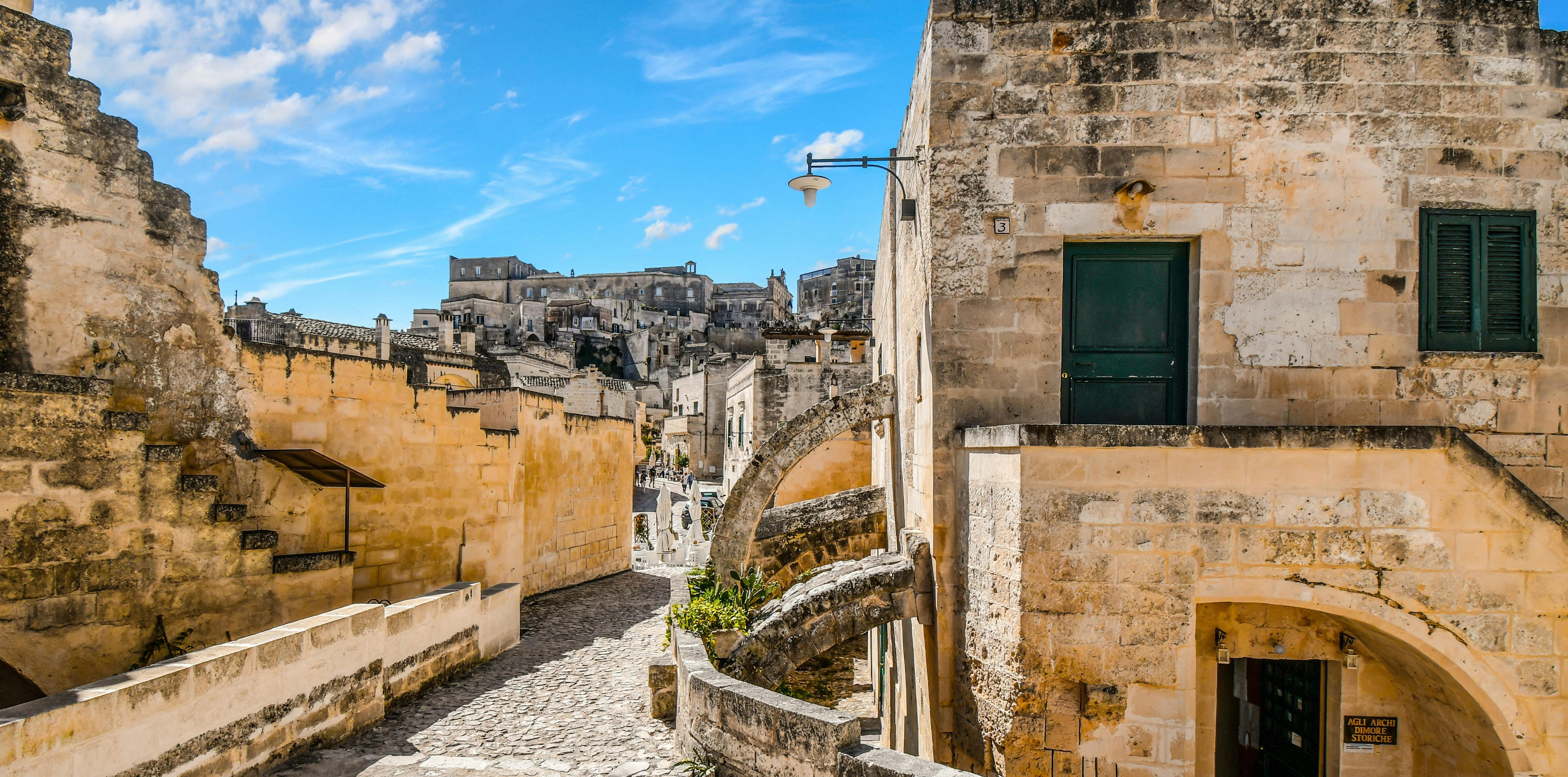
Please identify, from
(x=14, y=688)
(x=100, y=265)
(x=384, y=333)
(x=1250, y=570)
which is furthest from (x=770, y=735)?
(x=384, y=333)

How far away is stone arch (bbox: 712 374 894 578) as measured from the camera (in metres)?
8.34

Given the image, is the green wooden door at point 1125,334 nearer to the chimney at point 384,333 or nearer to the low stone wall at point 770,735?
the low stone wall at point 770,735

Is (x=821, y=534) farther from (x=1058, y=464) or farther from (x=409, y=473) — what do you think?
(x=1058, y=464)

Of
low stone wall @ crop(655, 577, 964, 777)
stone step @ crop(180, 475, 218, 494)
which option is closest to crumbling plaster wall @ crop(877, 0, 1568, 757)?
low stone wall @ crop(655, 577, 964, 777)

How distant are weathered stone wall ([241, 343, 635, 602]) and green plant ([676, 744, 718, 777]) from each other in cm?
500

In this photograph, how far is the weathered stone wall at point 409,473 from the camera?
8.09 metres

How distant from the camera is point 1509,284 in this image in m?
5.46

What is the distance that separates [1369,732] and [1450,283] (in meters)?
3.22

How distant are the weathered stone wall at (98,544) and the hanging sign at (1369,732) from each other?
887 cm

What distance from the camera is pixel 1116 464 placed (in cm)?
465

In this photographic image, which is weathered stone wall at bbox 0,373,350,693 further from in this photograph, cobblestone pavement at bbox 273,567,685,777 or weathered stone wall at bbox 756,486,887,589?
weathered stone wall at bbox 756,486,887,589

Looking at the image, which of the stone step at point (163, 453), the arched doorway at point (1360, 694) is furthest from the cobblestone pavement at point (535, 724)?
the arched doorway at point (1360, 694)

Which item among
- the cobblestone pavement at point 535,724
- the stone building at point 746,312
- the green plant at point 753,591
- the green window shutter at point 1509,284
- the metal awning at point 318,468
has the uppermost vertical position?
the stone building at point 746,312

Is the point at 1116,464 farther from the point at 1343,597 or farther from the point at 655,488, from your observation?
the point at 655,488
